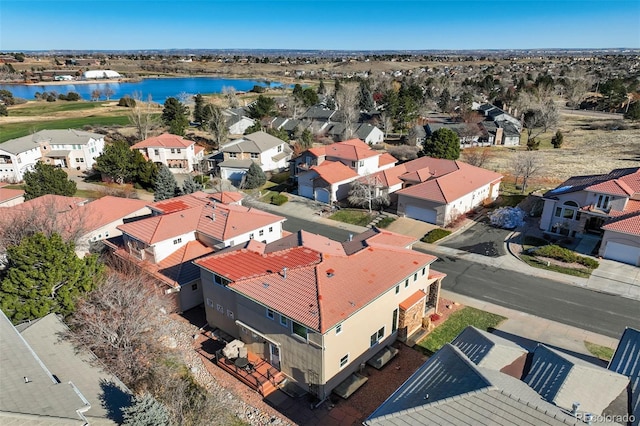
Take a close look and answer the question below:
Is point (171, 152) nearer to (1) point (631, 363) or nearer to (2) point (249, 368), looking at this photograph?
(2) point (249, 368)

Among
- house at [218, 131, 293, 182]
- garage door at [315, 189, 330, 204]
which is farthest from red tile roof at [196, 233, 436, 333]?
house at [218, 131, 293, 182]

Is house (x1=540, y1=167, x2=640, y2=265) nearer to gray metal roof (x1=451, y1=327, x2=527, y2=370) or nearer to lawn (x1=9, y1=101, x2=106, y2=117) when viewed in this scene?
gray metal roof (x1=451, y1=327, x2=527, y2=370)

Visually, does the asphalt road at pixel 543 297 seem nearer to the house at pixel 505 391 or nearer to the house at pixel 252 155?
the house at pixel 505 391

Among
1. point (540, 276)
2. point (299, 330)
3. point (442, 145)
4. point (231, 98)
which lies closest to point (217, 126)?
point (442, 145)

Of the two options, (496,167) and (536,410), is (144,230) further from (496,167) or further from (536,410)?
(496,167)

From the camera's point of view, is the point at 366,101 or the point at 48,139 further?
the point at 366,101

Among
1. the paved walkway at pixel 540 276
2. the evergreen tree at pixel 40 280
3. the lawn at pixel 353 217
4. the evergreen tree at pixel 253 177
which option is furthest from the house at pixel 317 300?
the evergreen tree at pixel 253 177
